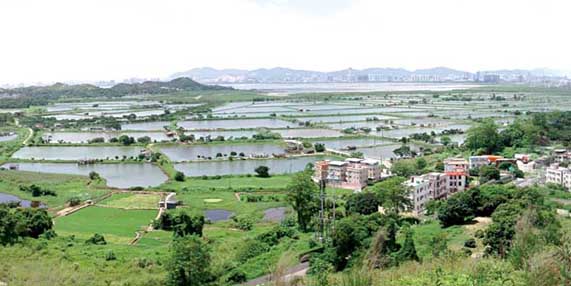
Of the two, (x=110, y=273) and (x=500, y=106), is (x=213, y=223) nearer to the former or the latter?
(x=110, y=273)

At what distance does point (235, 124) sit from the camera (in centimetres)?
2742

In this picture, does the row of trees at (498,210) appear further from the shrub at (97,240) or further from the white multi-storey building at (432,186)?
the shrub at (97,240)

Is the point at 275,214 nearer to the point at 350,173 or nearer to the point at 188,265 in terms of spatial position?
the point at 350,173

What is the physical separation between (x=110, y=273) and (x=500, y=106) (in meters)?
31.6

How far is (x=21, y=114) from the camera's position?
30828 mm

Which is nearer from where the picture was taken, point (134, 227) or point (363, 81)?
point (134, 227)

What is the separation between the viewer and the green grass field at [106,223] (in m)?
9.16

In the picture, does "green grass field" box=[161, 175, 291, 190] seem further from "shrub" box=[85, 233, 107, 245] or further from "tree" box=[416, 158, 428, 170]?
"shrub" box=[85, 233, 107, 245]

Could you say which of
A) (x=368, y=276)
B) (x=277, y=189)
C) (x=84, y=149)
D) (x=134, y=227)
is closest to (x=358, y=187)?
(x=277, y=189)

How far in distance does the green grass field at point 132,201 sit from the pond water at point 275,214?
233 centimetres

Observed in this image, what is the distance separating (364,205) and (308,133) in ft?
44.0

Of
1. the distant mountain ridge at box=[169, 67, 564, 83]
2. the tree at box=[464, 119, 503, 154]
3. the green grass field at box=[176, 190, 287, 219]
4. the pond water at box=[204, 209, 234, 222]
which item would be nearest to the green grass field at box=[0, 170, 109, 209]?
the green grass field at box=[176, 190, 287, 219]

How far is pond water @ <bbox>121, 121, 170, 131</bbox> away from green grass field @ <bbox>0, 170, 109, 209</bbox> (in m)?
11.0

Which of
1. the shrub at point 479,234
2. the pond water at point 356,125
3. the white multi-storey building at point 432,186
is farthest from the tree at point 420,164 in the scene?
the pond water at point 356,125
